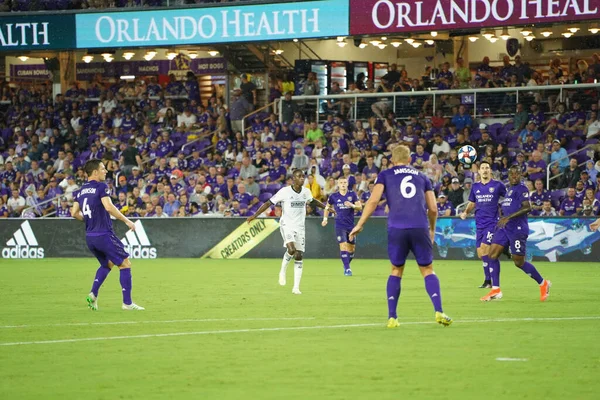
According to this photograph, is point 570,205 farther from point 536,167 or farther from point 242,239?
point 242,239

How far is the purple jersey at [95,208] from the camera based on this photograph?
1512 centimetres

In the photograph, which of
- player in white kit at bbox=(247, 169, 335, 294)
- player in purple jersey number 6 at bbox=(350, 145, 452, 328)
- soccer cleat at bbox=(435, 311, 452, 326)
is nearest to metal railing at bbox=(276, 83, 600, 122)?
player in white kit at bbox=(247, 169, 335, 294)

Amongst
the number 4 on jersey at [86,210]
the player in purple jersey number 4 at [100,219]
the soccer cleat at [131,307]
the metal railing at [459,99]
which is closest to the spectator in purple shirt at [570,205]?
the metal railing at [459,99]

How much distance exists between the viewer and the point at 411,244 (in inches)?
476

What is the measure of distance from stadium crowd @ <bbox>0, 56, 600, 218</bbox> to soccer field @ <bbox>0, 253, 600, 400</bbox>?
1036 cm

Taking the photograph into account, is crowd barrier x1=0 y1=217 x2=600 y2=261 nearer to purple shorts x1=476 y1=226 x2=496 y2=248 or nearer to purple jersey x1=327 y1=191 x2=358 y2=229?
purple jersey x1=327 y1=191 x2=358 y2=229

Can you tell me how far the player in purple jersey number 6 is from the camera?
11992mm

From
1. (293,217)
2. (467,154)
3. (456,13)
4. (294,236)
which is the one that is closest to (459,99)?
(456,13)

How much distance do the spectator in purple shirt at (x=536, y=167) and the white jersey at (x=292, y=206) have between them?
11171mm

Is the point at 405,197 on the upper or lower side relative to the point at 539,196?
upper

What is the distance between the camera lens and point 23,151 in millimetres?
39969

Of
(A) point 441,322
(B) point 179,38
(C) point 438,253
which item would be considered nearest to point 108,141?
(B) point 179,38

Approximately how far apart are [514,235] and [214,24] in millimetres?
19984

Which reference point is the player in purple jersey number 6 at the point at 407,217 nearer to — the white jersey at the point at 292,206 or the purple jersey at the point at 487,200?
the purple jersey at the point at 487,200
